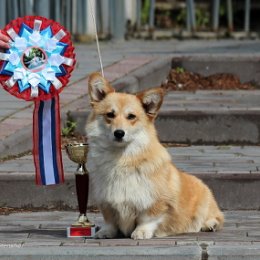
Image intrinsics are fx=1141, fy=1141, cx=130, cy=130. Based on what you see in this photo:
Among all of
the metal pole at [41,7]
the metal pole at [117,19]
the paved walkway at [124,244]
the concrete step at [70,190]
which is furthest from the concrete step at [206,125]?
the metal pole at [117,19]

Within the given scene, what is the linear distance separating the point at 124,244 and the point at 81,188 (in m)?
0.58

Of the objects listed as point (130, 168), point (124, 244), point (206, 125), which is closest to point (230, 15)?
point (206, 125)

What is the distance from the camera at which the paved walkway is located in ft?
20.2

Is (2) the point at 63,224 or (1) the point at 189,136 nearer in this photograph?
(2) the point at 63,224

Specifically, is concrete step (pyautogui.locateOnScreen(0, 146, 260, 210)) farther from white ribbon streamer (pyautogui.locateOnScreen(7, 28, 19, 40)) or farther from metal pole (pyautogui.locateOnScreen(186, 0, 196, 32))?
metal pole (pyautogui.locateOnScreen(186, 0, 196, 32))

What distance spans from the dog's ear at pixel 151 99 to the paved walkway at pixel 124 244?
76cm

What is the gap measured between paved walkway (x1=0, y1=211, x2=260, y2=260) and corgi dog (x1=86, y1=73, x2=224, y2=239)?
0.12 metres

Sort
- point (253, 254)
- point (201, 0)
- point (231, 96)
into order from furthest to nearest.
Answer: point (201, 0)
point (231, 96)
point (253, 254)

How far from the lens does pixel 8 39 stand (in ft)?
22.6

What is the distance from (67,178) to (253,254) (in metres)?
2.25

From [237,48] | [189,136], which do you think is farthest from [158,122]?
[237,48]

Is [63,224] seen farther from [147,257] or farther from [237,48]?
[237,48]

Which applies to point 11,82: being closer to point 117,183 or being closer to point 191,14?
point 117,183

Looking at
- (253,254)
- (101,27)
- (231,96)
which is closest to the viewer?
(253,254)
